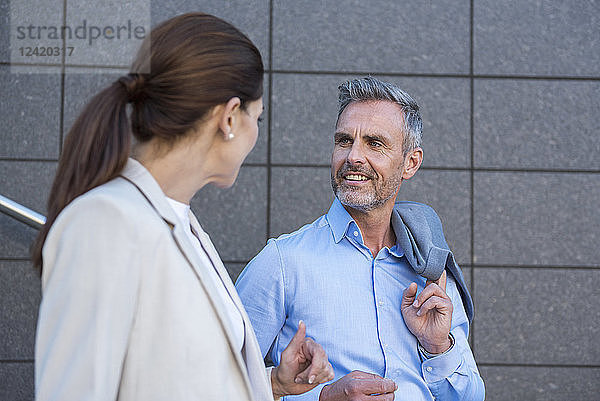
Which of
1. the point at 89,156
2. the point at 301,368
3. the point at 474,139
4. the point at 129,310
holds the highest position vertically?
the point at 474,139

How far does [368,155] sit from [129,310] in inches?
48.5

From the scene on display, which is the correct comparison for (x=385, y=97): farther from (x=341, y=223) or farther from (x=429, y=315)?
(x=429, y=315)

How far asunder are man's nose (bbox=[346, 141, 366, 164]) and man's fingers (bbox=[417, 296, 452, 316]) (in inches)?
18.5

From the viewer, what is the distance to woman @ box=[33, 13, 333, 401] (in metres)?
0.94

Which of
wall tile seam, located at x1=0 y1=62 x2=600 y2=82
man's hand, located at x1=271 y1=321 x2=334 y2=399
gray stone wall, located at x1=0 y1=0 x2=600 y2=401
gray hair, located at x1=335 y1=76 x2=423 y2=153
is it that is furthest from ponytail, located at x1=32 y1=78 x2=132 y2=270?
wall tile seam, located at x1=0 y1=62 x2=600 y2=82

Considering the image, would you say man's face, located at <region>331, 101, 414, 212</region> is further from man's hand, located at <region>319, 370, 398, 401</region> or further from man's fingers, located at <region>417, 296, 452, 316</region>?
man's hand, located at <region>319, 370, 398, 401</region>

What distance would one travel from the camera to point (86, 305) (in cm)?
94

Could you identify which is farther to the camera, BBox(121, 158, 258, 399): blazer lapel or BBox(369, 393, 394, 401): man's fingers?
BBox(369, 393, 394, 401): man's fingers

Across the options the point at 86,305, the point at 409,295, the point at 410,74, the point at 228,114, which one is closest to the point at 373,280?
the point at 409,295

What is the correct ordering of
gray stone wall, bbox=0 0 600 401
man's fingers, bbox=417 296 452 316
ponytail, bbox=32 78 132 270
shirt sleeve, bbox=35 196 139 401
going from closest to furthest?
shirt sleeve, bbox=35 196 139 401
ponytail, bbox=32 78 132 270
man's fingers, bbox=417 296 452 316
gray stone wall, bbox=0 0 600 401

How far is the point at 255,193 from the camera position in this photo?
3.10 meters

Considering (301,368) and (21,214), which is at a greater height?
(21,214)

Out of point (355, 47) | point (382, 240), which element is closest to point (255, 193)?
point (355, 47)

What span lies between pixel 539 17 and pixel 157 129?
2.57 meters
